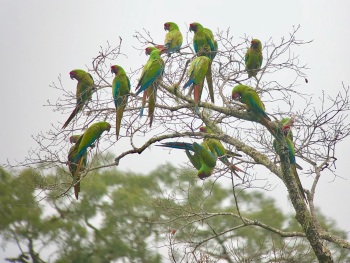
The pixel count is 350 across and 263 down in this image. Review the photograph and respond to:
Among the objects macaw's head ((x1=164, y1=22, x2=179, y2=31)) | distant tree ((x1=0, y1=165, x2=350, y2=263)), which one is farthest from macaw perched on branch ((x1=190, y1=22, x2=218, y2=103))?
distant tree ((x1=0, y1=165, x2=350, y2=263))

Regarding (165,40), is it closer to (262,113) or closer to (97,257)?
(262,113)

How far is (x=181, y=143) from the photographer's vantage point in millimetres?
4438

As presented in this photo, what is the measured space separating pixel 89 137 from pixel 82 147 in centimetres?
10

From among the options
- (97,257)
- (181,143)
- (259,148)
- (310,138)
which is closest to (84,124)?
(181,143)

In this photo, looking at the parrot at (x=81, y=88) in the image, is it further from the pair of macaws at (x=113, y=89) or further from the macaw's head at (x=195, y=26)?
the macaw's head at (x=195, y=26)

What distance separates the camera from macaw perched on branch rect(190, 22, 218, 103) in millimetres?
4488

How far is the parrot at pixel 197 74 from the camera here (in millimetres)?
4141

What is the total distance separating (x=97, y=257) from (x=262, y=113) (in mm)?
3962

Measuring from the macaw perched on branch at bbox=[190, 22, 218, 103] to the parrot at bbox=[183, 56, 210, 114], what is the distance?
260 mm

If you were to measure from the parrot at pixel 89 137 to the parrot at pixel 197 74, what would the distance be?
0.69 m

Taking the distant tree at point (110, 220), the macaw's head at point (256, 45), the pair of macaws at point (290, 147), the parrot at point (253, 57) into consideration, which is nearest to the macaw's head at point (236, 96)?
the pair of macaws at point (290, 147)

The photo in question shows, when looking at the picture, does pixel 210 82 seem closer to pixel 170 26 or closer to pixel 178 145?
pixel 178 145

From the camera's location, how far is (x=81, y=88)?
456 cm

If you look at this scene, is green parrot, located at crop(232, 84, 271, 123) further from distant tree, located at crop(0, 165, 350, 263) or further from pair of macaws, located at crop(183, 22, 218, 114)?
distant tree, located at crop(0, 165, 350, 263)
